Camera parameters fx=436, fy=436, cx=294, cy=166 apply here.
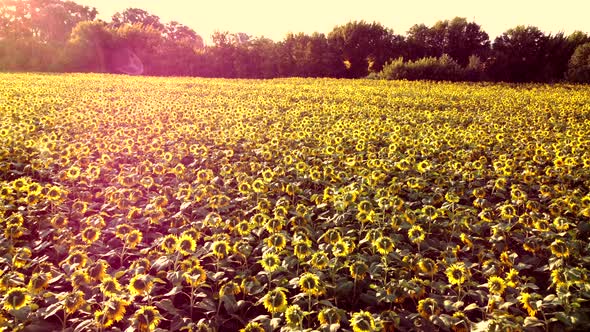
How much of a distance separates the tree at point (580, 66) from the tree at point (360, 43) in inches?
777

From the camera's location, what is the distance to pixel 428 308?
3.59 m

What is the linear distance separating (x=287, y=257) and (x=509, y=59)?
4834 centimetres

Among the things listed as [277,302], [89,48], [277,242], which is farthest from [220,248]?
[89,48]

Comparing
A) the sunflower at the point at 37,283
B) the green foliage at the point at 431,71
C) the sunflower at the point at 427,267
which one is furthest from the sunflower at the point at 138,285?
the green foliage at the point at 431,71

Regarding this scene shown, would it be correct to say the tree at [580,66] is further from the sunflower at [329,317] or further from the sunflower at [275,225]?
the sunflower at [329,317]

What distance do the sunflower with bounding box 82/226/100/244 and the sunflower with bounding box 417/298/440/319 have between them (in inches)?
123

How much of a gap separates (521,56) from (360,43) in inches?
717

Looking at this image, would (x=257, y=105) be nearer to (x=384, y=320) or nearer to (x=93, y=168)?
(x=93, y=168)

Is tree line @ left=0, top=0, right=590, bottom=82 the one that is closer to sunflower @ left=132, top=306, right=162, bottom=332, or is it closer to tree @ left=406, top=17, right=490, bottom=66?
tree @ left=406, top=17, right=490, bottom=66

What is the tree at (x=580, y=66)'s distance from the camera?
1490 inches

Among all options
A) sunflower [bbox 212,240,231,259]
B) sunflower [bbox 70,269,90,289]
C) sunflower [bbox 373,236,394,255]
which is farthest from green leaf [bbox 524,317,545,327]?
sunflower [bbox 70,269,90,289]

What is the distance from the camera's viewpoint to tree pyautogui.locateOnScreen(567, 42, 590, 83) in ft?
124

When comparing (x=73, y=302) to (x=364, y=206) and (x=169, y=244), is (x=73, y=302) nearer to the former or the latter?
(x=169, y=244)

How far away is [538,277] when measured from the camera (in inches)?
186
